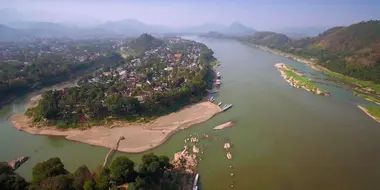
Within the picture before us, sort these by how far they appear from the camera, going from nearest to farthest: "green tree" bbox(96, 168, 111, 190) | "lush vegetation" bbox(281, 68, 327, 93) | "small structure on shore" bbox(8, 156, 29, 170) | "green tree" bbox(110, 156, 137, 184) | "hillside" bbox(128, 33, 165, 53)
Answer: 1. "green tree" bbox(96, 168, 111, 190)
2. "green tree" bbox(110, 156, 137, 184)
3. "small structure on shore" bbox(8, 156, 29, 170)
4. "lush vegetation" bbox(281, 68, 327, 93)
5. "hillside" bbox(128, 33, 165, 53)

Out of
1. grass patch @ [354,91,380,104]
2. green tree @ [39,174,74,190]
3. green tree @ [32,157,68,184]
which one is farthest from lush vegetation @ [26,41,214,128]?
grass patch @ [354,91,380,104]

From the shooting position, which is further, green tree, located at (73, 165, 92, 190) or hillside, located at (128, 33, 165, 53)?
hillside, located at (128, 33, 165, 53)

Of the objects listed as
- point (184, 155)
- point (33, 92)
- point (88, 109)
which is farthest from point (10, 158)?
point (33, 92)

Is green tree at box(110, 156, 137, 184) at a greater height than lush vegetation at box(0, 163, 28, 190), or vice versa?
green tree at box(110, 156, 137, 184)

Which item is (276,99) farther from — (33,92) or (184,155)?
(33,92)

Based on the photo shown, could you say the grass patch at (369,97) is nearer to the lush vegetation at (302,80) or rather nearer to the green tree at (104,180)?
the lush vegetation at (302,80)

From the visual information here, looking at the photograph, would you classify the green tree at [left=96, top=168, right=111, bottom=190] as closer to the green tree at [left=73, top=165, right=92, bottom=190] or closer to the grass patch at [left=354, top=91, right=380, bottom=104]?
the green tree at [left=73, top=165, right=92, bottom=190]

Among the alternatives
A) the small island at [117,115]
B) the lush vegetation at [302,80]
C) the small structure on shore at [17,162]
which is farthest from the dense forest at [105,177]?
the lush vegetation at [302,80]
